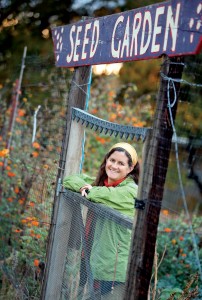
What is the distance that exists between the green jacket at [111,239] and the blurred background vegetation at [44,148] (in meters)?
0.80

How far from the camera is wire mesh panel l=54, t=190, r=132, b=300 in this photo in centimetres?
323

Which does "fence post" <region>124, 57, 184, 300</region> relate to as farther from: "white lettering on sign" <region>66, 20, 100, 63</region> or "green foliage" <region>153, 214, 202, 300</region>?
"green foliage" <region>153, 214, 202, 300</region>

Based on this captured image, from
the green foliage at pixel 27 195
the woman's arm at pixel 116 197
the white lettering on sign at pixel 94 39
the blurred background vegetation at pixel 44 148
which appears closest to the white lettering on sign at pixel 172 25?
the blurred background vegetation at pixel 44 148

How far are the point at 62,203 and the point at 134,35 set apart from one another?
133cm

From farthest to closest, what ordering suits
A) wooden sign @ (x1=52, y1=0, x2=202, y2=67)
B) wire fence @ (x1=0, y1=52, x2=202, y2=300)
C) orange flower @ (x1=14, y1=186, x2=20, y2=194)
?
orange flower @ (x1=14, y1=186, x2=20, y2=194) → wire fence @ (x1=0, y1=52, x2=202, y2=300) → wooden sign @ (x1=52, y1=0, x2=202, y2=67)

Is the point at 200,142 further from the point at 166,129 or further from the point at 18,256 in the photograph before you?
the point at 166,129

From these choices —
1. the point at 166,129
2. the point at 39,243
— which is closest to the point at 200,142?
the point at 39,243

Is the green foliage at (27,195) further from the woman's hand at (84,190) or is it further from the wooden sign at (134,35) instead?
the wooden sign at (134,35)

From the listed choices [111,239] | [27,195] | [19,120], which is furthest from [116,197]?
[19,120]

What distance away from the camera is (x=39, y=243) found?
4871 mm

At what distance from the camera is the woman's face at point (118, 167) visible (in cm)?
375

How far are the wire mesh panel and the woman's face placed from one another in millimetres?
274

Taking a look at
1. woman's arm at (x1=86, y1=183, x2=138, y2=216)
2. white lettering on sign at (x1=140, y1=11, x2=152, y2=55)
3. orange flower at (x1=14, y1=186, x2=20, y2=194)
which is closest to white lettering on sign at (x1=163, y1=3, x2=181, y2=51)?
white lettering on sign at (x1=140, y1=11, x2=152, y2=55)

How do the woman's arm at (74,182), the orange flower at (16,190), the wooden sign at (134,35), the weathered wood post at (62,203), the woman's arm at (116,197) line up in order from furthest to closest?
the orange flower at (16,190) → the weathered wood post at (62,203) → the woman's arm at (74,182) → the woman's arm at (116,197) → the wooden sign at (134,35)
